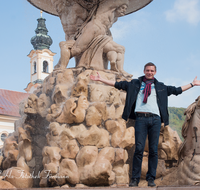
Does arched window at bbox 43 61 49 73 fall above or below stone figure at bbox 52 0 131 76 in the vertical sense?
above

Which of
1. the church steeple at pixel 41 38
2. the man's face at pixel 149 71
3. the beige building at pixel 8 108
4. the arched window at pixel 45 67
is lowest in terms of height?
the man's face at pixel 149 71

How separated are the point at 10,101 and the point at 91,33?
62.7 ft

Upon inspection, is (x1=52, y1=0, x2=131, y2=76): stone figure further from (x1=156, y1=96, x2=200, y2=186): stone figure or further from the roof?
the roof

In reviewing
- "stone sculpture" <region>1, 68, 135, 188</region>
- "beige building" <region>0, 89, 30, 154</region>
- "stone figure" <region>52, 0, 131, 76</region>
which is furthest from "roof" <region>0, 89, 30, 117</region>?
"stone sculpture" <region>1, 68, 135, 188</region>

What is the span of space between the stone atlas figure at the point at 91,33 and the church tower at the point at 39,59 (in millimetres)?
33559

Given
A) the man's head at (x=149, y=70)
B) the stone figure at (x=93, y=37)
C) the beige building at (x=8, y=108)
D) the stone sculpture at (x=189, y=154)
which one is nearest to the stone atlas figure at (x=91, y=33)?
the stone figure at (x=93, y=37)

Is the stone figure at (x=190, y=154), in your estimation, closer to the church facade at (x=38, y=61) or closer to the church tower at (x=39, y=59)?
the church facade at (x=38, y=61)

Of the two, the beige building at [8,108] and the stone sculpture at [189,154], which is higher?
the beige building at [8,108]

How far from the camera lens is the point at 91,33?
Result: 25.9ft

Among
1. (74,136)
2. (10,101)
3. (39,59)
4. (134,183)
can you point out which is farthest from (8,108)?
(134,183)

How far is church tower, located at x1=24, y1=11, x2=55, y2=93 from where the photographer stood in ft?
141

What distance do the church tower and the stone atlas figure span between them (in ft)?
110

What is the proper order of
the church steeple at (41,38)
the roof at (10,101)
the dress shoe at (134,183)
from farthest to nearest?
the church steeple at (41,38)
the roof at (10,101)
the dress shoe at (134,183)

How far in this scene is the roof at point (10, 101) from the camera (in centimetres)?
2444
